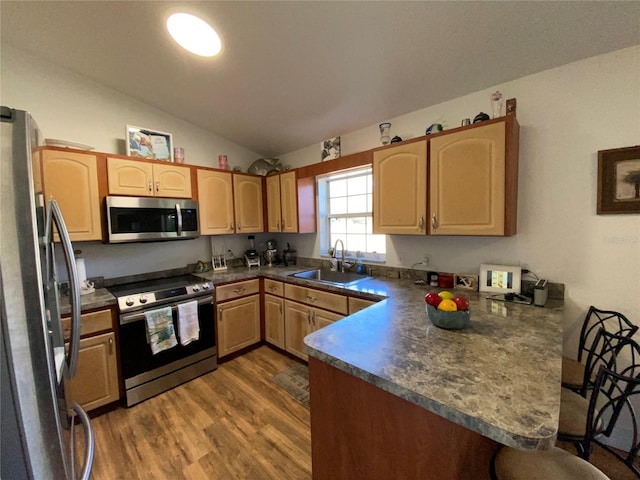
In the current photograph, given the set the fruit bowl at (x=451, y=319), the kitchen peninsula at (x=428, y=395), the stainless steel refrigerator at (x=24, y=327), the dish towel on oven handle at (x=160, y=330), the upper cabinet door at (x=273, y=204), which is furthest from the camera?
the upper cabinet door at (x=273, y=204)

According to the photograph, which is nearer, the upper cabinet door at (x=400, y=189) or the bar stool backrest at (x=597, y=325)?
the bar stool backrest at (x=597, y=325)

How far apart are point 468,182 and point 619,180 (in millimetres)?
768

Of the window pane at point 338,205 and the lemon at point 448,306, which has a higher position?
the window pane at point 338,205

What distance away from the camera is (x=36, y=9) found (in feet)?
5.47

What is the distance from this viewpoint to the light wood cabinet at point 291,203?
303 cm

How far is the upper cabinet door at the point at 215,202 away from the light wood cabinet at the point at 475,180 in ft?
7.09

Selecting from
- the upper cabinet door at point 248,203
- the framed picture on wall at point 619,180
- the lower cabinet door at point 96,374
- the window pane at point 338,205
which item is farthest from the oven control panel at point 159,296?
the framed picture on wall at point 619,180

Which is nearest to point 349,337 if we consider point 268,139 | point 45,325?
point 45,325

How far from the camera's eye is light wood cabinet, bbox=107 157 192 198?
7.34 ft

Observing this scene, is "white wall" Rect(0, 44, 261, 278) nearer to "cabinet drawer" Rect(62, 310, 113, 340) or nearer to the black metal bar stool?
"cabinet drawer" Rect(62, 310, 113, 340)

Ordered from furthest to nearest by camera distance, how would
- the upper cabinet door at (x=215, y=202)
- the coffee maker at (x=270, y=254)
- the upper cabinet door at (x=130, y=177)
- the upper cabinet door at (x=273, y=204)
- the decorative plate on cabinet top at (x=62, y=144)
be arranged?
the coffee maker at (x=270, y=254)
the upper cabinet door at (x=273, y=204)
the upper cabinet door at (x=215, y=202)
the upper cabinet door at (x=130, y=177)
the decorative plate on cabinet top at (x=62, y=144)

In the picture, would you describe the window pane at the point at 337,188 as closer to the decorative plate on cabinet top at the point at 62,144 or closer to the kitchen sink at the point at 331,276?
the kitchen sink at the point at 331,276

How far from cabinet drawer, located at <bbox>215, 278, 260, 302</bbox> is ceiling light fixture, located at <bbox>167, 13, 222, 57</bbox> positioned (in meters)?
2.00

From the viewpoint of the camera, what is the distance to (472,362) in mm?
972
